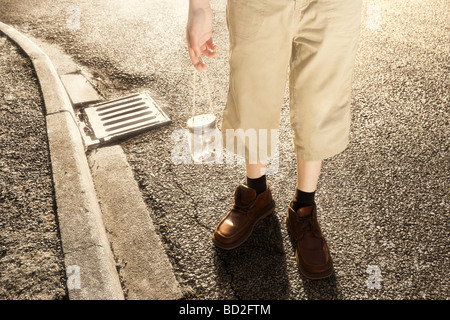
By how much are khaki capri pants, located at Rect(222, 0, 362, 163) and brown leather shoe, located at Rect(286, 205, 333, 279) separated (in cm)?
36

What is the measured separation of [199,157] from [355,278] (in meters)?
1.20

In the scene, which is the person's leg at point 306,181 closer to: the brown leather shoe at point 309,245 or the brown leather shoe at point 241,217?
the brown leather shoe at point 309,245

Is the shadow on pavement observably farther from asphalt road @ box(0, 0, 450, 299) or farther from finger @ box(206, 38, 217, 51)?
finger @ box(206, 38, 217, 51)

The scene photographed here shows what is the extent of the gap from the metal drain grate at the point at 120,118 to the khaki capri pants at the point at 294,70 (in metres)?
1.20

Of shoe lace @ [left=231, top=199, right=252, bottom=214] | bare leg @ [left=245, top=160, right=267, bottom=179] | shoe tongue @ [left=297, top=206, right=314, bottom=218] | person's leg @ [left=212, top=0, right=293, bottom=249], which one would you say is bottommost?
shoe lace @ [left=231, top=199, right=252, bottom=214]

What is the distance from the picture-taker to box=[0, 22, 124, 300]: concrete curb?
1.62 m

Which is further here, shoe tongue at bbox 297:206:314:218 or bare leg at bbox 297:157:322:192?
shoe tongue at bbox 297:206:314:218

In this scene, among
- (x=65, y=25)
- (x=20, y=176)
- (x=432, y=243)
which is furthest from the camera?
(x=65, y=25)

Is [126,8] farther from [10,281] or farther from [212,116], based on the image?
[10,281]

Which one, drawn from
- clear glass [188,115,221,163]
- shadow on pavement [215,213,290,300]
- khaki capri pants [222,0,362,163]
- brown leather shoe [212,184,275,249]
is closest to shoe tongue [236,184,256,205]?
brown leather shoe [212,184,275,249]

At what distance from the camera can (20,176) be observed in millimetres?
2148

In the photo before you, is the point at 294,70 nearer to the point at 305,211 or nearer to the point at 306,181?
the point at 306,181

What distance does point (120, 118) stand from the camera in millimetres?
2811

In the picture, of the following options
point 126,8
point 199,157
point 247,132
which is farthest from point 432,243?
Result: point 126,8
